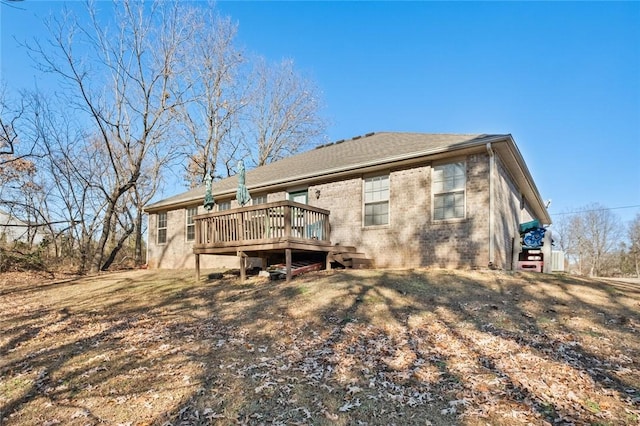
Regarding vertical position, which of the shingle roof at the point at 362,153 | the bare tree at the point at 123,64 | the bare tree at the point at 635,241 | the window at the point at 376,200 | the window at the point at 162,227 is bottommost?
the bare tree at the point at 635,241

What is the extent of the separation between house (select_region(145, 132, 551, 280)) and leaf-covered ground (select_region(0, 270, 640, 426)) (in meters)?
1.46

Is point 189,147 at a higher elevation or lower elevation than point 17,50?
lower

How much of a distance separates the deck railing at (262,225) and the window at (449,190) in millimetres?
3156

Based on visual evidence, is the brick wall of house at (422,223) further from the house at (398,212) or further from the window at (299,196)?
the window at (299,196)

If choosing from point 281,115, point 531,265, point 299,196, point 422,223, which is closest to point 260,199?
point 299,196

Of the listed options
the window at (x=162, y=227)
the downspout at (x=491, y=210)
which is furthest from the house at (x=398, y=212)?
the window at (x=162, y=227)

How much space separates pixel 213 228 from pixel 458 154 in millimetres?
7136

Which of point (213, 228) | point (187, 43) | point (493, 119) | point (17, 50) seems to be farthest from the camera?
point (187, 43)

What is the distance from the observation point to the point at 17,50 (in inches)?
581

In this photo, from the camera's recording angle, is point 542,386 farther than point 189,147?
No

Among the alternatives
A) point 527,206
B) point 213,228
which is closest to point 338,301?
point 213,228

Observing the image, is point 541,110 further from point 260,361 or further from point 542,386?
point 260,361

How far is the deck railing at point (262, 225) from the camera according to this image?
379 inches

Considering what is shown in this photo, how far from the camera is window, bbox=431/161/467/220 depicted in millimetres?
9793
